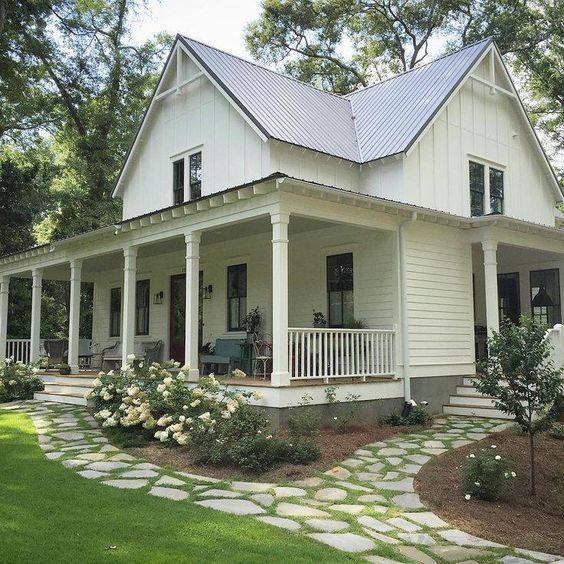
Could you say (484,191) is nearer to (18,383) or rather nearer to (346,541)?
(346,541)

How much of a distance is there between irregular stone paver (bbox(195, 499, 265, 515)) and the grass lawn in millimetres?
175

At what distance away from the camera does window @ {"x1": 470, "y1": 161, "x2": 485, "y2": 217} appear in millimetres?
14352

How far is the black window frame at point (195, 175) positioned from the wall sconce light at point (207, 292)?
250cm

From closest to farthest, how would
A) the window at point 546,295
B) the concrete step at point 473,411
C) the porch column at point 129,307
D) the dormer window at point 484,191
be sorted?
1. the concrete step at point 473,411
2. the porch column at point 129,307
3. the dormer window at point 484,191
4. the window at point 546,295

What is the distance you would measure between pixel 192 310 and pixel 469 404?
5.63 meters

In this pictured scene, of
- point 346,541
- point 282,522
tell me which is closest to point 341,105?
point 282,522

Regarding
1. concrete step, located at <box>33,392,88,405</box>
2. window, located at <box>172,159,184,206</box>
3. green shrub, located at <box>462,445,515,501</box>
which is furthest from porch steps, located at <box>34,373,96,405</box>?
green shrub, located at <box>462,445,515,501</box>

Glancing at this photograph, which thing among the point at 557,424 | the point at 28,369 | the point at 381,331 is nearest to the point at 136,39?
the point at 28,369

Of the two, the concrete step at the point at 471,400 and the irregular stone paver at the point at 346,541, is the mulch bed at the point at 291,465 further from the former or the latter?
the concrete step at the point at 471,400

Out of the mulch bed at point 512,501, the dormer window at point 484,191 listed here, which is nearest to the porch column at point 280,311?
the mulch bed at point 512,501

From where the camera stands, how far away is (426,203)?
13.0m

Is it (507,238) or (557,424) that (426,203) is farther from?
(557,424)

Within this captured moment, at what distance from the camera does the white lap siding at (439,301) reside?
12016 millimetres

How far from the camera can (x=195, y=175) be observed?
14.3 meters
